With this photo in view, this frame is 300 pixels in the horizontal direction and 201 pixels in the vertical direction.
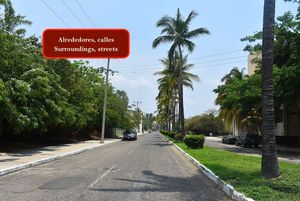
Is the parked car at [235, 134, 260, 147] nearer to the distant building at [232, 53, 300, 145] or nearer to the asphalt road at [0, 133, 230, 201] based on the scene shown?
the distant building at [232, 53, 300, 145]

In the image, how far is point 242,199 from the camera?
10.5 meters

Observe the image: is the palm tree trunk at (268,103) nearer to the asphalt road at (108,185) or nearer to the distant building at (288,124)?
the asphalt road at (108,185)

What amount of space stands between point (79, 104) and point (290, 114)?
23751 millimetres

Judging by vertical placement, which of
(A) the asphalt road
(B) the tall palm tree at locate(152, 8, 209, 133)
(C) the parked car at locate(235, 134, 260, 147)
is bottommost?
(A) the asphalt road

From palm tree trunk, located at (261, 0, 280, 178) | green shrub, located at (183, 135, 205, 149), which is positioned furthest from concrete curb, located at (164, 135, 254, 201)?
Result: green shrub, located at (183, 135, 205, 149)

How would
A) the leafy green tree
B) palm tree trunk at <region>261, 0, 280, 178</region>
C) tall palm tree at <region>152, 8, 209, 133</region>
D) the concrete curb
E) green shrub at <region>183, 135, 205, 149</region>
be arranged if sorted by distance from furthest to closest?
the leafy green tree < tall palm tree at <region>152, 8, 209, 133</region> < green shrub at <region>183, 135, 205, 149</region> < palm tree trunk at <region>261, 0, 280, 178</region> < the concrete curb

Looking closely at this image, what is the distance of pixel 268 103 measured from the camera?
13766mm

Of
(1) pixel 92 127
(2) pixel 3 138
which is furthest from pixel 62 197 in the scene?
(1) pixel 92 127

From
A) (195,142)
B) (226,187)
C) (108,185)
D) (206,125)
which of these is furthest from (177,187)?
(206,125)

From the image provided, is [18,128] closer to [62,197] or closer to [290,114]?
[62,197]

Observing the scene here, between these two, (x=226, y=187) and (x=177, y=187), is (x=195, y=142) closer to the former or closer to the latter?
(x=177, y=187)

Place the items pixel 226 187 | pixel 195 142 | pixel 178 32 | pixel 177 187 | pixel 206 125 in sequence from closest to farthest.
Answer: pixel 226 187
pixel 177 187
pixel 195 142
pixel 178 32
pixel 206 125

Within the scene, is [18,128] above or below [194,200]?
above

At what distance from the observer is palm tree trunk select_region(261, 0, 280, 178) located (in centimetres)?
1364
